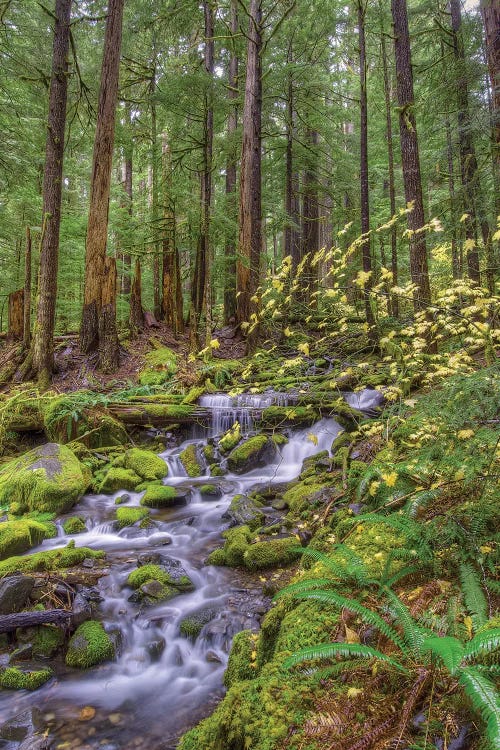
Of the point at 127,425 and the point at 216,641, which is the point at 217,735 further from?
the point at 127,425

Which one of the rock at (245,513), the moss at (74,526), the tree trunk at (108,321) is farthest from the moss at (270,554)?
the tree trunk at (108,321)

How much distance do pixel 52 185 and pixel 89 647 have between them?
973 centimetres

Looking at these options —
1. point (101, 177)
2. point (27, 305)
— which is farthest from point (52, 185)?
point (27, 305)

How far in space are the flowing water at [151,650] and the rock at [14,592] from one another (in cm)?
74

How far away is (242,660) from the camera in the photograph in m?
3.08

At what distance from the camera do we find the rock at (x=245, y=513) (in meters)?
6.14

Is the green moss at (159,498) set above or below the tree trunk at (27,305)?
below

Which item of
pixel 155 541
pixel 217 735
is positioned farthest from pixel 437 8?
pixel 217 735

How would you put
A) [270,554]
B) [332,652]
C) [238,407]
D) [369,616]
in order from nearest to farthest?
[332,652], [369,616], [270,554], [238,407]

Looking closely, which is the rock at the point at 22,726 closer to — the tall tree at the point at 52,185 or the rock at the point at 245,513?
the rock at the point at 245,513

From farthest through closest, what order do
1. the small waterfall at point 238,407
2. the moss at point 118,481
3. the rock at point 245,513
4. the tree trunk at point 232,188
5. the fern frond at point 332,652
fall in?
the tree trunk at point 232,188 < the small waterfall at point 238,407 < the moss at point 118,481 < the rock at point 245,513 < the fern frond at point 332,652

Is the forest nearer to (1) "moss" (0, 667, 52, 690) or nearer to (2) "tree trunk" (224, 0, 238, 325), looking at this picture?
(1) "moss" (0, 667, 52, 690)

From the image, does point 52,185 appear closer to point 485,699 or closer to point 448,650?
point 448,650

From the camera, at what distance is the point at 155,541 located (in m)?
6.09
